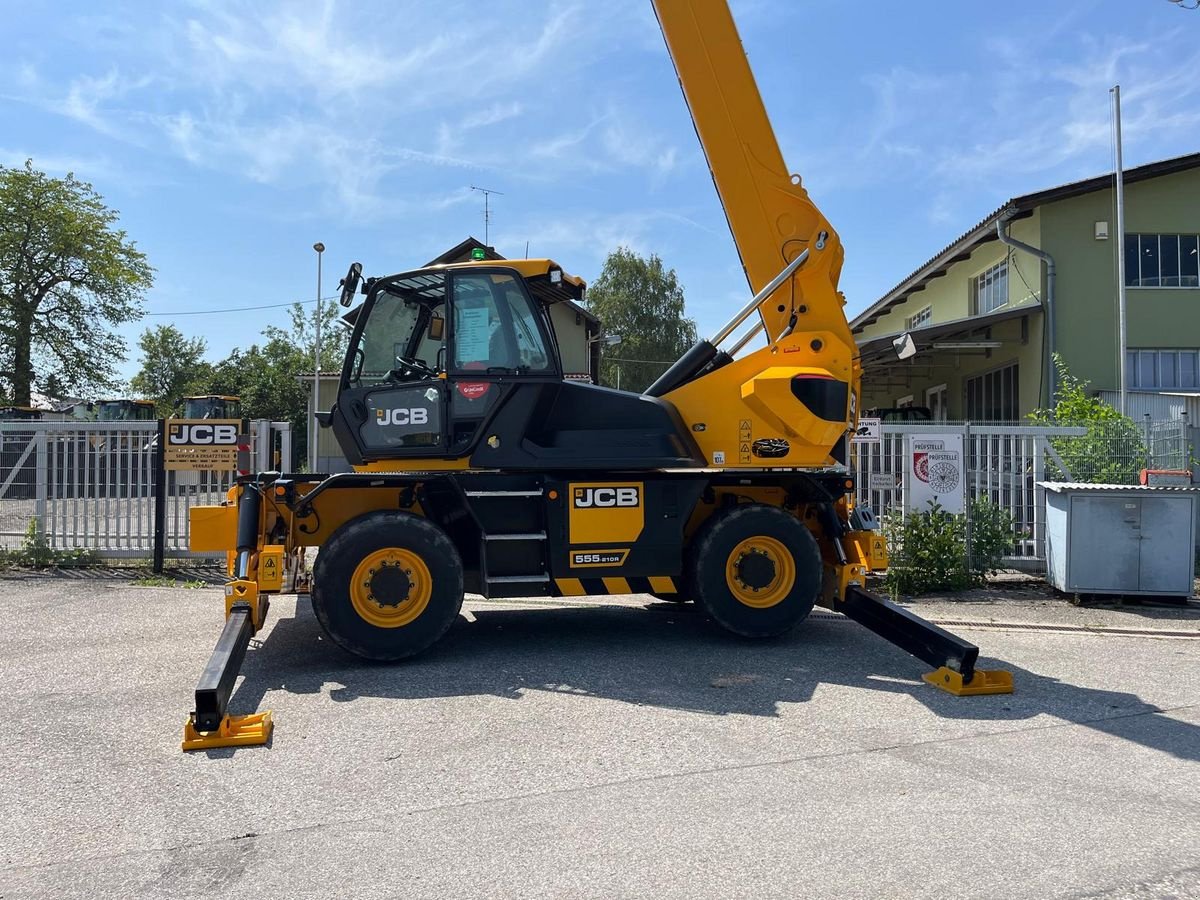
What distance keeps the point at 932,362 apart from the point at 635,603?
49.4ft

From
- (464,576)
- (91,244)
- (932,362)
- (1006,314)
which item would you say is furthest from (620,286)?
(464,576)

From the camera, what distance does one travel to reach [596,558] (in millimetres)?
6848

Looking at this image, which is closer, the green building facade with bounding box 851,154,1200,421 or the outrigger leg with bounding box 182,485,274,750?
the outrigger leg with bounding box 182,485,274,750

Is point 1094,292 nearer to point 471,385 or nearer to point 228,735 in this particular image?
A: point 471,385

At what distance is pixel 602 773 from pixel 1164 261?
63.0 feet

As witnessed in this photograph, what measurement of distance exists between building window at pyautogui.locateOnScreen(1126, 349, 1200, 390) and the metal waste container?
10913mm

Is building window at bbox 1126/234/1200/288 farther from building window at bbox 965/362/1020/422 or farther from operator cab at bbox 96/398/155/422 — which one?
operator cab at bbox 96/398/155/422

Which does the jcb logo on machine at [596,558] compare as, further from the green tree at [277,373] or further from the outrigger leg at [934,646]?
the green tree at [277,373]

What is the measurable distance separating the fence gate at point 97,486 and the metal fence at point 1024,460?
703 cm

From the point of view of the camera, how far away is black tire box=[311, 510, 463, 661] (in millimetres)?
6262

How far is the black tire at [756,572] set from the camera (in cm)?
691

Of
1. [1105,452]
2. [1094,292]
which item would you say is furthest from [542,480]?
[1094,292]

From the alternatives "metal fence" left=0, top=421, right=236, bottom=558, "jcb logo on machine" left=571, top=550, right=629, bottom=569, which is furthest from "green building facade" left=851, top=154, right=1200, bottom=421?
"metal fence" left=0, top=421, right=236, bottom=558

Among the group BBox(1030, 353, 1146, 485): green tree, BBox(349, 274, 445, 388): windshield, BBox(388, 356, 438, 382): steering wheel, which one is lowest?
BBox(1030, 353, 1146, 485): green tree
